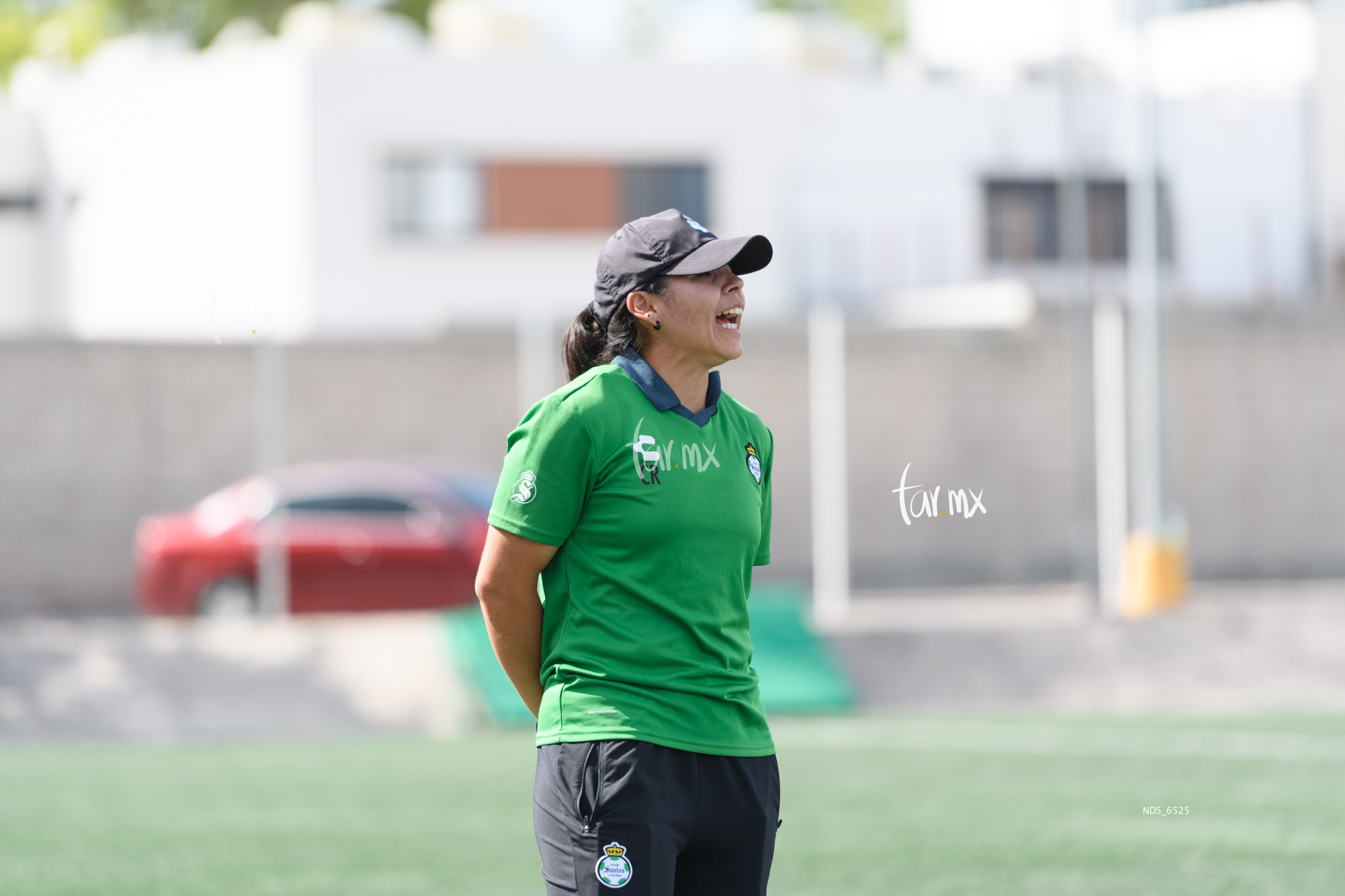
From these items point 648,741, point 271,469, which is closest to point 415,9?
point 271,469

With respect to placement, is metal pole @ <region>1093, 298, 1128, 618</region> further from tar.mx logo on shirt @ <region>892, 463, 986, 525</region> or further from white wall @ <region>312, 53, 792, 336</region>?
white wall @ <region>312, 53, 792, 336</region>

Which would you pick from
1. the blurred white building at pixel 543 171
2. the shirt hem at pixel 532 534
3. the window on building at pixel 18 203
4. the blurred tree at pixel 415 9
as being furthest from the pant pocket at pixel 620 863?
the blurred tree at pixel 415 9

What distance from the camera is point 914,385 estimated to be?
2180cm

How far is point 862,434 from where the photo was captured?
2153cm

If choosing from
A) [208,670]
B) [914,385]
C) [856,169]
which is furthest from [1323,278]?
[208,670]

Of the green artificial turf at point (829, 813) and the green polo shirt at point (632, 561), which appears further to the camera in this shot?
the green artificial turf at point (829, 813)

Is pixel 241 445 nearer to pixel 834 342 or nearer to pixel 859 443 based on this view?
pixel 859 443

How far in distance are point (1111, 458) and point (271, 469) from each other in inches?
262

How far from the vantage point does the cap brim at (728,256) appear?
131 inches

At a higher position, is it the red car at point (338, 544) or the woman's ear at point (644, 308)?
the woman's ear at point (644, 308)

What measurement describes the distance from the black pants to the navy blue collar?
61 centimetres

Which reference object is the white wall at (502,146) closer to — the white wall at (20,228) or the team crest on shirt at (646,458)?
the white wall at (20,228)

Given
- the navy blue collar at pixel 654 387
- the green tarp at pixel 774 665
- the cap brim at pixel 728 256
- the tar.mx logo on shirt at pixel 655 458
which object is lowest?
the green tarp at pixel 774 665

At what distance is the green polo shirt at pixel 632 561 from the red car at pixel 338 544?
A: 1478cm
